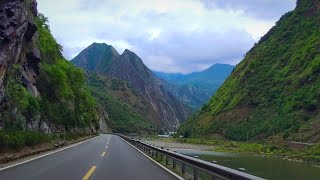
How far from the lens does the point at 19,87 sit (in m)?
35.7

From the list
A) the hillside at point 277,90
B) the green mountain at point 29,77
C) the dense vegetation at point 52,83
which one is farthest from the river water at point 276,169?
the hillside at point 277,90

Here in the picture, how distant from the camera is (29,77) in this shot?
181 feet

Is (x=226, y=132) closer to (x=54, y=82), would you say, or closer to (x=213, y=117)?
(x=213, y=117)

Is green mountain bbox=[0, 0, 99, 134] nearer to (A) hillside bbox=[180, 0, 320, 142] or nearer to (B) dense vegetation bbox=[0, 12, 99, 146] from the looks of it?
(B) dense vegetation bbox=[0, 12, 99, 146]

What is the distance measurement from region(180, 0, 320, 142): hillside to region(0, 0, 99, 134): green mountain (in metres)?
38.8

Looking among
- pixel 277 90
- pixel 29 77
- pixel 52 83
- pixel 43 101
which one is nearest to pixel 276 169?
pixel 43 101

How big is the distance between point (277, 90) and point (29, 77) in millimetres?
63944

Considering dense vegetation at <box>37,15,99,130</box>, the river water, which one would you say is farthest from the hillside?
dense vegetation at <box>37,15,99,130</box>

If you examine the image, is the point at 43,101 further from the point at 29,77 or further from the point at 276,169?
the point at 276,169

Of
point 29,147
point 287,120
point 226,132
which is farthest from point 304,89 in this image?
point 29,147

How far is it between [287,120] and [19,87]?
Result: 2343 inches

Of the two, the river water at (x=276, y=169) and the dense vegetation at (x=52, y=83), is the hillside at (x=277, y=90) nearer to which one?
the river water at (x=276, y=169)

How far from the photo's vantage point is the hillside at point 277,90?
8175cm

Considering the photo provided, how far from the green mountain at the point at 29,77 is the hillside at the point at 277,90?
38782 millimetres
